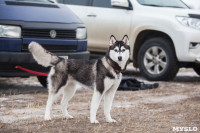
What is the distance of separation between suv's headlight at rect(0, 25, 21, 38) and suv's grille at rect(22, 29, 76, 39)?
107 millimetres

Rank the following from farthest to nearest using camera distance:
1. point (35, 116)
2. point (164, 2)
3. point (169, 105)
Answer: point (164, 2) < point (169, 105) < point (35, 116)

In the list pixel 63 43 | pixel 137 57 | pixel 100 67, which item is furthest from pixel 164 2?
pixel 100 67

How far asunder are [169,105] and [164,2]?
3708 mm

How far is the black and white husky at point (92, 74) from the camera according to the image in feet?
19.8

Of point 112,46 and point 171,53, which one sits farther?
point 171,53

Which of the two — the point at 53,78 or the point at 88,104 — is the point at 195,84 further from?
the point at 53,78

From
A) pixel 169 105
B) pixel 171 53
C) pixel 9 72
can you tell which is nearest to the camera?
pixel 169 105

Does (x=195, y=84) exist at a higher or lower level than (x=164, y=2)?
lower

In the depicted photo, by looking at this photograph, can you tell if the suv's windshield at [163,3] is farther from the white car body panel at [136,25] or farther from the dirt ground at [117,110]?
the dirt ground at [117,110]

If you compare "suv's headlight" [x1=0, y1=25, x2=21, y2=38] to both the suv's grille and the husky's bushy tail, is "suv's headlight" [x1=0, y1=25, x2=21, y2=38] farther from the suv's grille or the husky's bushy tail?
the husky's bushy tail

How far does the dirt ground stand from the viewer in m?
5.76

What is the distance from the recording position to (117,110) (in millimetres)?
7074

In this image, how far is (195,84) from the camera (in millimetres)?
10102

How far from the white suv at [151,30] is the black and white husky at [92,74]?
149 inches
